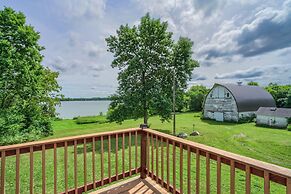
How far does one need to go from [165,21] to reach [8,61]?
8.97 metres

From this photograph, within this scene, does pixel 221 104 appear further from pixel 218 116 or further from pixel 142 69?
pixel 142 69

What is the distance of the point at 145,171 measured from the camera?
299 centimetres

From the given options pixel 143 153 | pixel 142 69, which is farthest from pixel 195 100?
pixel 143 153

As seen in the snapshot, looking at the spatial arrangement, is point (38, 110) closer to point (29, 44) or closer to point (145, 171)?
→ point (29, 44)

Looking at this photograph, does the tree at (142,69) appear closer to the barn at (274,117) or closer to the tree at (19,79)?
the tree at (19,79)

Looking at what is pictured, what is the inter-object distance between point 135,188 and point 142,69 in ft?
30.2

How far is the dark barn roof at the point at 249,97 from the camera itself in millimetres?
19564

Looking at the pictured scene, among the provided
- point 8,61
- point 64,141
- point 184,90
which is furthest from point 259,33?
point 8,61

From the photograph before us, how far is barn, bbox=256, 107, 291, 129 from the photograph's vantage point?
15.9 meters

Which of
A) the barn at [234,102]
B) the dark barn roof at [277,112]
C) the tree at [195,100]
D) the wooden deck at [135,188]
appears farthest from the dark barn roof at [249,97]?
the wooden deck at [135,188]

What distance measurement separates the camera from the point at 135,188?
269cm

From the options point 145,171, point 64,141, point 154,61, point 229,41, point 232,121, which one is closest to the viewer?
point 64,141

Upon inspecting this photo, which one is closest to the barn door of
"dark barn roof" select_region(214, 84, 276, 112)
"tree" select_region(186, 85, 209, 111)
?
"dark barn roof" select_region(214, 84, 276, 112)

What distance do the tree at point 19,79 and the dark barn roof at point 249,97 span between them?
18.1 metres
